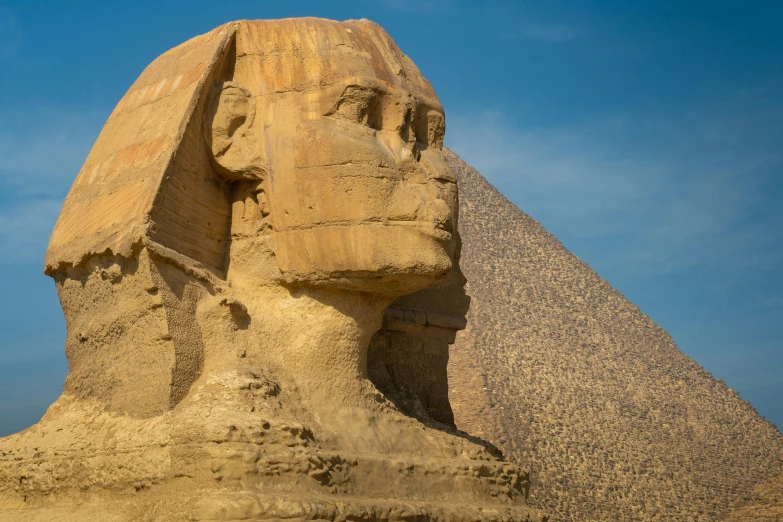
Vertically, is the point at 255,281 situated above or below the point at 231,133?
below

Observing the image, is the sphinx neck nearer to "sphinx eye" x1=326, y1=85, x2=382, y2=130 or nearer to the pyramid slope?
"sphinx eye" x1=326, y1=85, x2=382, y2=130

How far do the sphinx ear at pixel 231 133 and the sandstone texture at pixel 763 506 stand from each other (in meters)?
62.6

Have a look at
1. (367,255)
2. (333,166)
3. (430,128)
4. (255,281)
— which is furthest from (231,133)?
(430,128)

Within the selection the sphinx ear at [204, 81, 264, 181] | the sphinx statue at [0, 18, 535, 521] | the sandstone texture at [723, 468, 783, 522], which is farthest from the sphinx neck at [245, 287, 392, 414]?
the sandstone texture at [723, 468, 783, 522]

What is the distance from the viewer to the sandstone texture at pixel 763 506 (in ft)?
219

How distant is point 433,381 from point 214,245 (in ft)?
4.86

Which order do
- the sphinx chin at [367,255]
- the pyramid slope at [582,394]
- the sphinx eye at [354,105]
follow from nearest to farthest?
the sphinx chin at [367,255] → the sphinx eye at [354,105] → the pyramid slope at [582,394]

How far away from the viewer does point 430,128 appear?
5785mm

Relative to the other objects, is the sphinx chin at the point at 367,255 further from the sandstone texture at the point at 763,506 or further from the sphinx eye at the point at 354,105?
the sandstone texture at the point at 763,506

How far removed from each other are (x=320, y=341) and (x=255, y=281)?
35 centimetres

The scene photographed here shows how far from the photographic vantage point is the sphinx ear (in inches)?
211

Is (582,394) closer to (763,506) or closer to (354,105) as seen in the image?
(763,506)

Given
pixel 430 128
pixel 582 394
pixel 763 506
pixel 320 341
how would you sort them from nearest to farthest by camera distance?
pixel 320 341, pixel 430 128, pixel 763 506, pixel 582 394

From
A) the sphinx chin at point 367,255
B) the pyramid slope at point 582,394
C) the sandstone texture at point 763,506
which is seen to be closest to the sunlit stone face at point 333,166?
the sphinx chin at point 367,255
